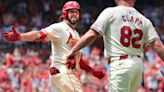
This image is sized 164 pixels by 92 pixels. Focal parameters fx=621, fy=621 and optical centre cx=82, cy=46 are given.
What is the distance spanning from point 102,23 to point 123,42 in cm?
35

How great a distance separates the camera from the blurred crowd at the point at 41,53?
16844 millimetres

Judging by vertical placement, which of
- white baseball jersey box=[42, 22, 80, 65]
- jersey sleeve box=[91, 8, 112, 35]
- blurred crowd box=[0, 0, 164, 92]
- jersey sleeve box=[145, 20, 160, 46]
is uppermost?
jersey sleeve box=[91, 8, 112, 35]

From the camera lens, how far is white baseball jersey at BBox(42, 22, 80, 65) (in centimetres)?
879

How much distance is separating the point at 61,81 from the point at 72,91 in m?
0.22

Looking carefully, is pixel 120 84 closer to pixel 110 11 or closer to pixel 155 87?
pixel 110 11

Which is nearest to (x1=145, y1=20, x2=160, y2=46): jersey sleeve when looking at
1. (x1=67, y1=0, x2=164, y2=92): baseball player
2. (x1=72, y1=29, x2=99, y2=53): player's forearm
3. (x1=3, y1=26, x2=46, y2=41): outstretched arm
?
(x1=67, y1=0, x2=164, y2=92): baseball player

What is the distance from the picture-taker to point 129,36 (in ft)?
23.0

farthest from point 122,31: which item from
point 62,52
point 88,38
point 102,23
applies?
point 62,52

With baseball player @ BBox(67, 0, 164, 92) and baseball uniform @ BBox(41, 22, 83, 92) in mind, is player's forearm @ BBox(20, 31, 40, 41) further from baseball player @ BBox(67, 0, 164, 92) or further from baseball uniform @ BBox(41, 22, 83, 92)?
baseball player @ BBox(67, 0, 164, 92)

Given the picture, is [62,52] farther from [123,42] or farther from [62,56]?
[123,42]

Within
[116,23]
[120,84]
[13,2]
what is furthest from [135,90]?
[13,2]

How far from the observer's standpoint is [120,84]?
693 cm

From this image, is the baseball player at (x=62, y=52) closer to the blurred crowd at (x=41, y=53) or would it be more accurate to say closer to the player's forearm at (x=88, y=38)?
the blurred crowd at (x=41, y=53)

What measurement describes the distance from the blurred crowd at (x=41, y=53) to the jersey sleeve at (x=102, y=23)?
3653 millimetres
